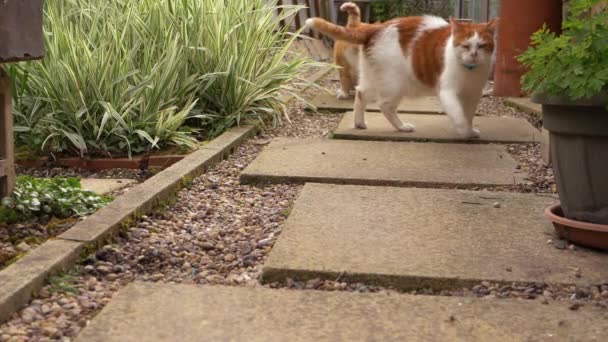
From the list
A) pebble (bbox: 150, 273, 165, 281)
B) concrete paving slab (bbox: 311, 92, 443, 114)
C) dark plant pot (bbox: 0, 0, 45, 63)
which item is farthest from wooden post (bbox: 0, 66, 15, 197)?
concrete paving slab (bbox: 311, 92, 443, 114)

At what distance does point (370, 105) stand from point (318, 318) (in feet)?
13.7

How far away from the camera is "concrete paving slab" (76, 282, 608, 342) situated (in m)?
1.49

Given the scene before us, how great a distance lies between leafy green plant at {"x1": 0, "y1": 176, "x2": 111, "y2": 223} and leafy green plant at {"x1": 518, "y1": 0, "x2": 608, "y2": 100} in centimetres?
145

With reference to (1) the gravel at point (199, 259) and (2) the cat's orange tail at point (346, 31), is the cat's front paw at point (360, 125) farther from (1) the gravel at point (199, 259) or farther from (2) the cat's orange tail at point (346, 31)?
(1) the gravel at point (199, 259)

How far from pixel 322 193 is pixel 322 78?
4.72 m

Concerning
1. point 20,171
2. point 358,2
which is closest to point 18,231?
point 20,171

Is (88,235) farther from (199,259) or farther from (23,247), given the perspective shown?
(199,259)

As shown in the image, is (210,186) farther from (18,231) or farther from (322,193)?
(18,231)

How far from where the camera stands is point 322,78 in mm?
7340

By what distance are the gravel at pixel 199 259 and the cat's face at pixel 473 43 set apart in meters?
0.88

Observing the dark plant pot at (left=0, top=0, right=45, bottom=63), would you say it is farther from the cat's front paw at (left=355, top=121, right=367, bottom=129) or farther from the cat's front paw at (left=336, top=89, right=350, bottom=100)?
the cat's front paw at (left=336, top=89, right=350, bottom=100)

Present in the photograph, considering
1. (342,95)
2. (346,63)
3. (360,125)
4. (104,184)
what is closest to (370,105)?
(342,95)

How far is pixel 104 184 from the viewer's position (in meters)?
3.03

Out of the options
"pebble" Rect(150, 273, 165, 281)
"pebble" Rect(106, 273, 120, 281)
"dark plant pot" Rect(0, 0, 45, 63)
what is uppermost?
"dark plant pot" Rect(0, 0, 45, 63)
